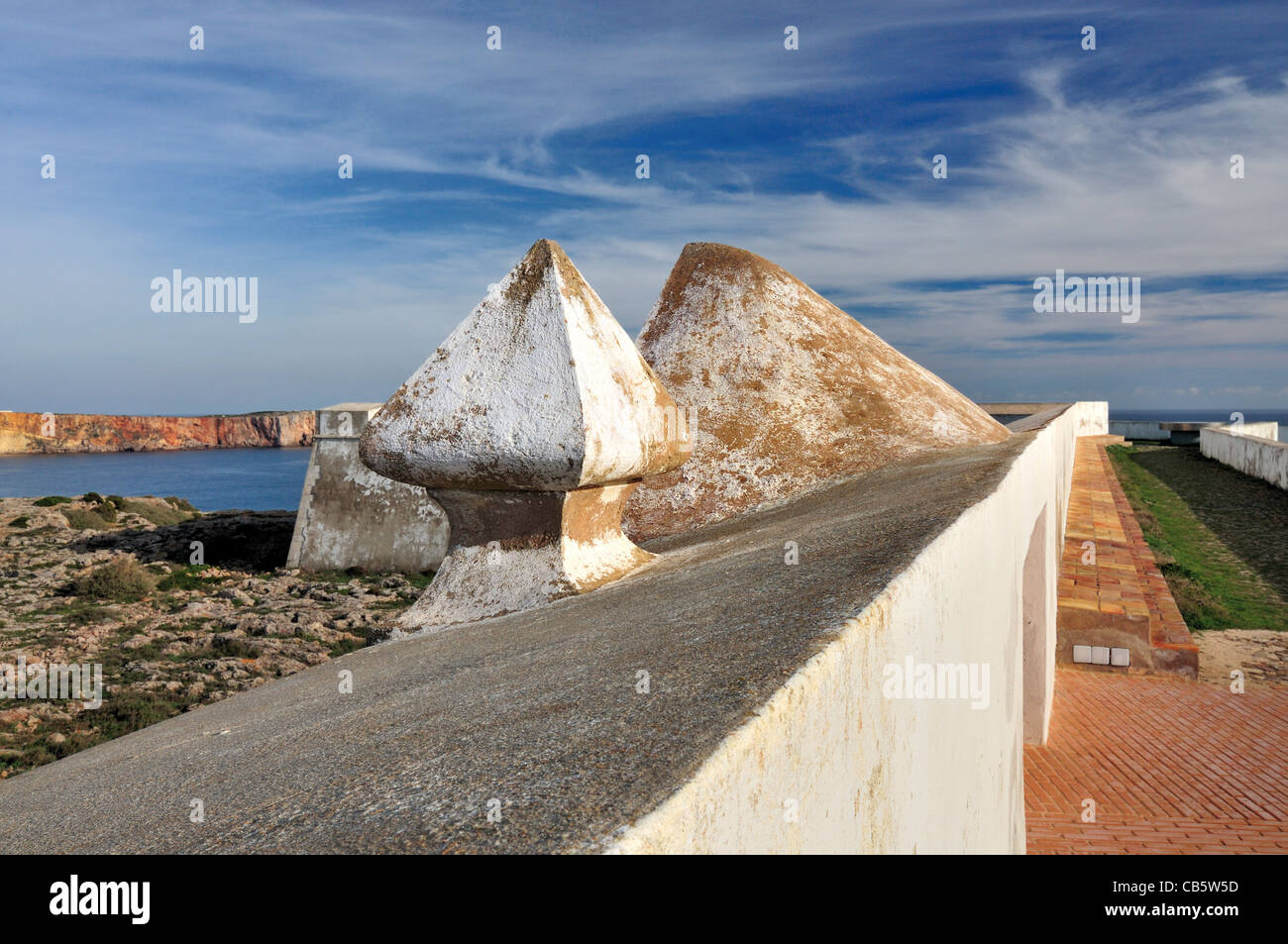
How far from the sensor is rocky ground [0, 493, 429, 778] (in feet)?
22.0

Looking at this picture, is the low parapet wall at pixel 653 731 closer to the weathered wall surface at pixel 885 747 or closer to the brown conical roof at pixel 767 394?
the weathered wall surface at pixel 885 747

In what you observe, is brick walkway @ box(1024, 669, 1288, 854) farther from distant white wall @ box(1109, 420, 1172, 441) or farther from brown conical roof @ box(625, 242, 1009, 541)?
distant white wall @ box(1109, 420, 1172, 441)

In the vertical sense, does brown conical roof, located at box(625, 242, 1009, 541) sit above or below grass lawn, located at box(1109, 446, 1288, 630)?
above

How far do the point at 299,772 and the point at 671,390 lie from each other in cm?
571

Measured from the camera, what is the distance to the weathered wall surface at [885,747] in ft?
3.69

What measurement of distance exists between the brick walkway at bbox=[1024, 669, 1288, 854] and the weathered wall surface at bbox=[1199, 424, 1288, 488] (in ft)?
51.5

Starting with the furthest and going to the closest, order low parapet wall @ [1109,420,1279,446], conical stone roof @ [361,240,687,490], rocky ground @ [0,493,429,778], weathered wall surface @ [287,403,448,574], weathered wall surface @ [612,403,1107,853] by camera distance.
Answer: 1. low parapet wall @ [1109,420,1279,446]
2. weathered wall surface @ [287,403,448,574]
3. rocky ground @ [0,493,429,778]
4. conical stone roof @ [361,240,687,490]
5. weathered wall surface @ [612,403,1107,853]

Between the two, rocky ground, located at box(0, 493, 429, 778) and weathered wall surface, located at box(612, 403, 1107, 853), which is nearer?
weathered wall surface, located at box(612, 403, 1107, 853)

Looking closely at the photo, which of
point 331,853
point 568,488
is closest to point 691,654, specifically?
point 331,853

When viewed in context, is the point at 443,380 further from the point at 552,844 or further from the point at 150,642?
the point at 150,642

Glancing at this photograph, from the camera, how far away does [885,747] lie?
5.62 feet

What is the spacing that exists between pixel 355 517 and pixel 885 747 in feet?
43.0

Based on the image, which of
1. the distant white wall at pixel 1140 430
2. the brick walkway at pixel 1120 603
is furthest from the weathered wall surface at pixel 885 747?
the distant white wall at pixel 1140 430

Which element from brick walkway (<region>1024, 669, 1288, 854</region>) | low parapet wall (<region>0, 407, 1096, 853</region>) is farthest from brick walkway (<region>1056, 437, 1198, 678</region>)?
low parapet wall (<region>0, 407, 1096, 853</region>)
